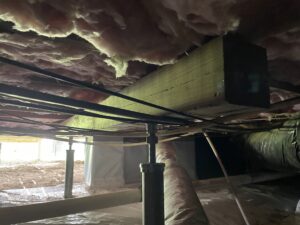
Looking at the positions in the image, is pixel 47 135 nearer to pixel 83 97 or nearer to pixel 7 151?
pixel 83 97

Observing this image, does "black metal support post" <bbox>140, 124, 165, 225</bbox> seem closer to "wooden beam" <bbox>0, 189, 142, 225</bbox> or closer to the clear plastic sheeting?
"wooden beam" <bbox>0, 189, 142, 225</bbox>

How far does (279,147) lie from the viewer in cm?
226

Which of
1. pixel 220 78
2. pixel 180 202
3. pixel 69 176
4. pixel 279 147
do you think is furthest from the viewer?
pixel 69 176

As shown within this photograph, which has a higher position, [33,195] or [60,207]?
[60,207]

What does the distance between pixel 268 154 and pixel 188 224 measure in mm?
1821

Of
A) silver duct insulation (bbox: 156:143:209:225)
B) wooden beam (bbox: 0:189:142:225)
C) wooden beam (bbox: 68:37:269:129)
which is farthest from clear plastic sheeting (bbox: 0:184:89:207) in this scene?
wooden beam (bbox: 68:37:269:129)

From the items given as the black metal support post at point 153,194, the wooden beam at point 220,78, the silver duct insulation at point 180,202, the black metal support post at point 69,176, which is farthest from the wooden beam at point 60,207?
the black metal support post at point 69,176

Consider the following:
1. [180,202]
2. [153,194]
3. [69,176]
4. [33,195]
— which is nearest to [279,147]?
[180,202]

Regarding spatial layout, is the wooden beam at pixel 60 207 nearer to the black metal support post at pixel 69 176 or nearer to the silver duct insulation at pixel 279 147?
the silver duct insulation at pixel 279 147

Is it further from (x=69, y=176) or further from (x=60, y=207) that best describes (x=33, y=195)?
(x=60, y=207)

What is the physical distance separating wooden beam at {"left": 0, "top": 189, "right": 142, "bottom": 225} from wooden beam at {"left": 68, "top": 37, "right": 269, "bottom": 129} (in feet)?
2.99

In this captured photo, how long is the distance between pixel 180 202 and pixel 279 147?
59.9 inches

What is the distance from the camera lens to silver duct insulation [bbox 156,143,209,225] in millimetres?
985

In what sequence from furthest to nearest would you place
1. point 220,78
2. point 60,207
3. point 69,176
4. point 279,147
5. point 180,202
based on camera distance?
point 69,176
point 279,147
point 60,207
point 180,202
point 220,78
